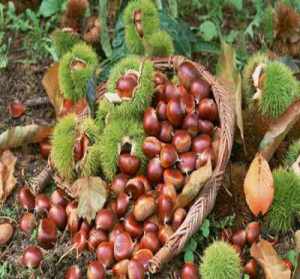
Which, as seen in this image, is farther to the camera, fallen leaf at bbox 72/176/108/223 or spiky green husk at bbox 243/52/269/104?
spiky green husk at bbox 243/52/269/104

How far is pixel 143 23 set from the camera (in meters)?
2.56

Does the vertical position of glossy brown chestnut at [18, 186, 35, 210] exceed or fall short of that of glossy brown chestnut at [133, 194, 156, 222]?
it falls short

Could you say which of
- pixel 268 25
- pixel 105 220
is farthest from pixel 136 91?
pixel 268 25

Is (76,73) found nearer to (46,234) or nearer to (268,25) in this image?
(46,234)

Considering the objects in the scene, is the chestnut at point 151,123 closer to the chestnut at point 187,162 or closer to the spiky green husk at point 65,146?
the chestnut at point 187,162

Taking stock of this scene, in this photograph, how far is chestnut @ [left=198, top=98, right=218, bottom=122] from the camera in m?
2.31

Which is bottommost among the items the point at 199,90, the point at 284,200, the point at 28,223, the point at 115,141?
the point at 28,223

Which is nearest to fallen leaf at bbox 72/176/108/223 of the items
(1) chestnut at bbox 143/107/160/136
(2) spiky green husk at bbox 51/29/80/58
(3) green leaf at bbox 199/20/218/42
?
(1) chestnut at bbox 143/107/160/136

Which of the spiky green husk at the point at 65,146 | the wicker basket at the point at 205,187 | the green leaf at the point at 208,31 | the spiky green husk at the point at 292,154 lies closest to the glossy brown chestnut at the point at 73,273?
the wicker basket at the point at 205,187

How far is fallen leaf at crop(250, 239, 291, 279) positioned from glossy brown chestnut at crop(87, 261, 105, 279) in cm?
47

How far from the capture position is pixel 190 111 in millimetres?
2340

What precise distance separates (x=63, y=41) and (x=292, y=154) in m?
1.06

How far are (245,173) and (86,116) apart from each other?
599 mm

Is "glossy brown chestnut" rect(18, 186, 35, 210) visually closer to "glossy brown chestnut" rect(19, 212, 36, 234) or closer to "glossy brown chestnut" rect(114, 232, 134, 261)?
"glossy brown chestnut" rect(19, 212, 36, 234)
